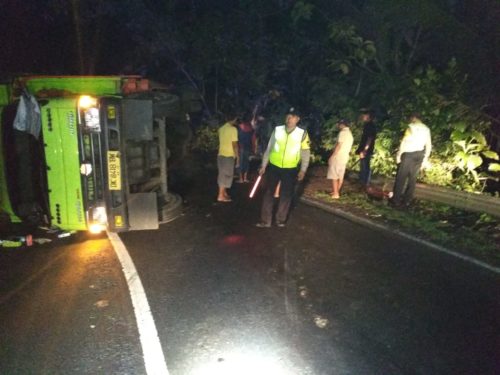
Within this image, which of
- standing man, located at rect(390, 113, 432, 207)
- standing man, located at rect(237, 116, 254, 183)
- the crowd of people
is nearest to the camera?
the crowd of people

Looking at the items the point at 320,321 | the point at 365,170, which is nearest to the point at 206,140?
the point at 365,170

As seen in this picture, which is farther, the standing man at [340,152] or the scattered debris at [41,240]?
the standing man at [340,152]

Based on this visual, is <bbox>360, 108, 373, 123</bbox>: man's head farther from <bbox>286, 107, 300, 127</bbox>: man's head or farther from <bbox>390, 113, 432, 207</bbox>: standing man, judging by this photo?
<bbox>286, 107, 300, 127</bbox>: man's head

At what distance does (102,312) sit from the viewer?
14.2 feet

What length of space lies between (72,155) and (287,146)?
325cm

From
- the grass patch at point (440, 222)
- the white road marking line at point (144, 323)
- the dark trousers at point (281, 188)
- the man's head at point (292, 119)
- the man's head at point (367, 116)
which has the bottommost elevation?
the white road marking line at point (144, 323)

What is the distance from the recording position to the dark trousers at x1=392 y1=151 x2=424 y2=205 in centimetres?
796

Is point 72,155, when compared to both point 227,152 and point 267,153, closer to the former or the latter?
point 267,153

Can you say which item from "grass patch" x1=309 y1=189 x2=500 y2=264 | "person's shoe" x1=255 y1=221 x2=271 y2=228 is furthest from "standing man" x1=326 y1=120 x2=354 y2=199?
"person's shoe" x1=255 y1=221 x2=271 y2=228

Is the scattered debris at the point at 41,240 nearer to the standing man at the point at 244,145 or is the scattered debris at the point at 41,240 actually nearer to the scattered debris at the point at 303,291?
the scattered debris at the point at 303,291

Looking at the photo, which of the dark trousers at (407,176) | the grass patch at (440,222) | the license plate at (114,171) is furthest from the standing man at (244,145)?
the license plate at (114,171)

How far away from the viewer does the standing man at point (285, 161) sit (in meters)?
6.79

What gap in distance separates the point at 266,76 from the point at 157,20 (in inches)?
181

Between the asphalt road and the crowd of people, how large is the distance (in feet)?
2.71
